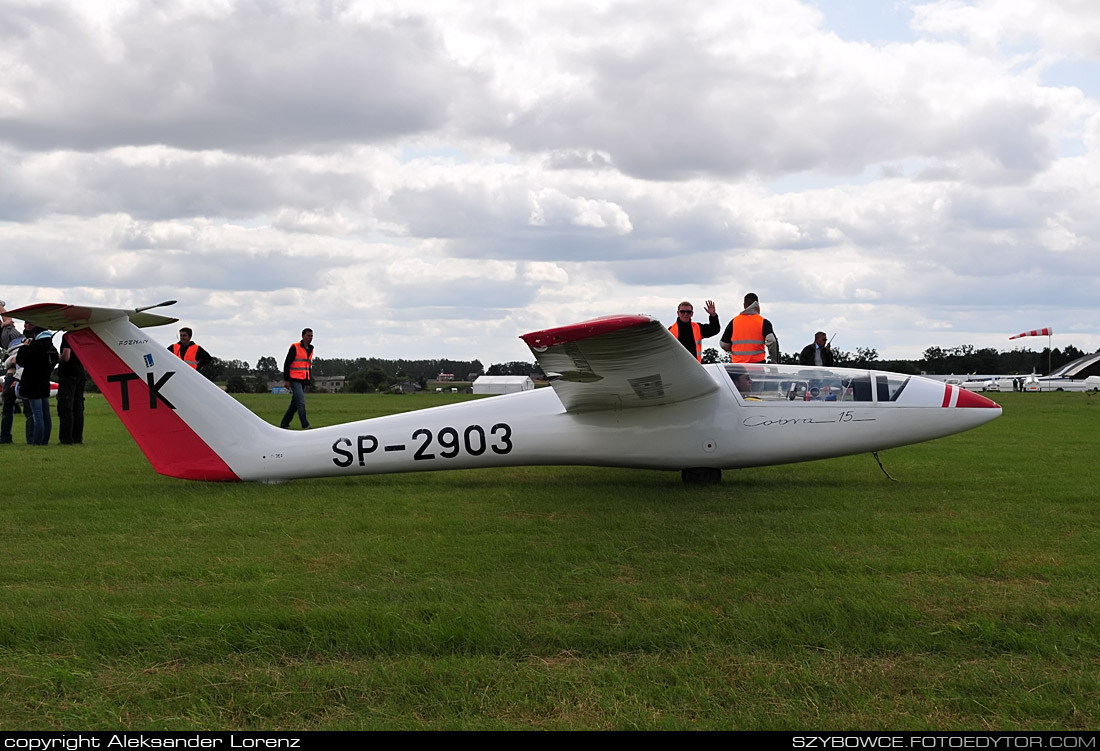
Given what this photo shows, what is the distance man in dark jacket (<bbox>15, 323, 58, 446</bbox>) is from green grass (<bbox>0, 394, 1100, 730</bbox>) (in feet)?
24.8

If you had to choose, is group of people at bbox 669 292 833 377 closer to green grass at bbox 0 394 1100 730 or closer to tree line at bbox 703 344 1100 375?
green grass at bbox 0 394 1100 730

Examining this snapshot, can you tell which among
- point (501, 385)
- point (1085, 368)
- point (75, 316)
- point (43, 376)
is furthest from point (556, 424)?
point (1085, 368)

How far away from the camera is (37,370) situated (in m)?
15.7

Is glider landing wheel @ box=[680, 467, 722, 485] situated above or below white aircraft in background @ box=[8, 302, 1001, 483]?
below

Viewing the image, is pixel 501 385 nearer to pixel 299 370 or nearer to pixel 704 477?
pixel 299 370

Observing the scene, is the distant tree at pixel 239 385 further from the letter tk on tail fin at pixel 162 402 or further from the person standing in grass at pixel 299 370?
the letter tk on tail fin at pixel 162 402

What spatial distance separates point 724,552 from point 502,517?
2.42m

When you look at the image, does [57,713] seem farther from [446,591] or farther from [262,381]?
[262,381]

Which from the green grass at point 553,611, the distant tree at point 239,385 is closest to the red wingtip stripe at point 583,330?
the green grass at point 553,611

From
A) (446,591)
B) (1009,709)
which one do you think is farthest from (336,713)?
(1009,709)

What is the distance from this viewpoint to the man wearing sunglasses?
12562 mm

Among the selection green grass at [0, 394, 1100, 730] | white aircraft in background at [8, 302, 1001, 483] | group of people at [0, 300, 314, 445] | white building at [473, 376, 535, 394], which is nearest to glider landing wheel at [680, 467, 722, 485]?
white aircraft in background at [8, 302, 1001, 483]

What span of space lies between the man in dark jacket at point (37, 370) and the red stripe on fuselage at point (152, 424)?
22.6 ft

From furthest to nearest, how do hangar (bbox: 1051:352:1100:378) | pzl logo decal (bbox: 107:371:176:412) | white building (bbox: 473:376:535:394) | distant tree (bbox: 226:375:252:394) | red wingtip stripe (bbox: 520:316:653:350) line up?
hangar (bbox: 1051:352:1100:378), white building (bbox: 473:376:535:394), distant tree (bbox: 226:375:252:394), pzl logo decal (bbox: 107:371:176:412), red wingtip stripe (bbox: 520:316:653:350)
